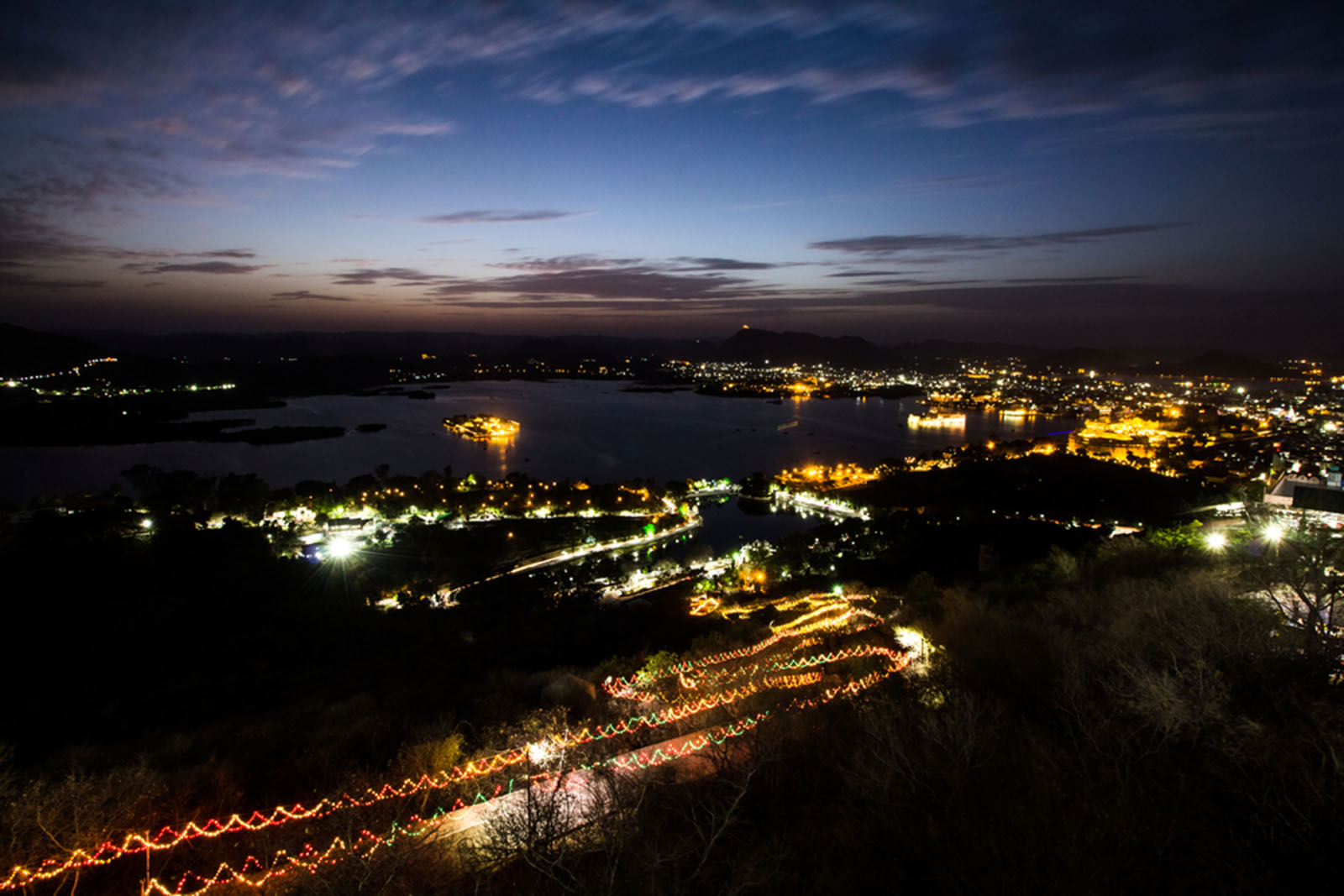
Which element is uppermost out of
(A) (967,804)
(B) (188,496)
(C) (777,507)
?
(A) (967,804)

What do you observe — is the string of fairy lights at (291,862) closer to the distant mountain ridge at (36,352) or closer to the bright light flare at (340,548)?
the bright light flare at (340,548)

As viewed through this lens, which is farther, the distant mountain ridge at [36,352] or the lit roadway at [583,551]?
the distant mountain ridge at [36,352]

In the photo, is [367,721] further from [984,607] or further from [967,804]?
[984,607]

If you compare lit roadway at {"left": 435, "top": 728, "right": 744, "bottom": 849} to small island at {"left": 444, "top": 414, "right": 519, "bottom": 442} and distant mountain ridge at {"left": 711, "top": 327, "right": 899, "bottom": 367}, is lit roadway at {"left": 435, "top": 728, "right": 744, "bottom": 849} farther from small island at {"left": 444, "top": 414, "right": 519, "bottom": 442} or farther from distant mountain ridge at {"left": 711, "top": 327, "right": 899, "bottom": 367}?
distant mountain ridge at {"left": 711, "top": 327, "right": 899, "bottom": 367}

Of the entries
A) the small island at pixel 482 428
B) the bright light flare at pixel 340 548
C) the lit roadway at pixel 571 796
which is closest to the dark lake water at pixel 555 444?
the small island at pixel 482 428

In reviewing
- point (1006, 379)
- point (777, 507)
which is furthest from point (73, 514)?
point (1006, 379)

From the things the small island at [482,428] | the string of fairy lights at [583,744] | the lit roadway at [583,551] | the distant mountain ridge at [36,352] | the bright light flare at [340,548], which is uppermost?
the distant mountain ridge at [36,352]

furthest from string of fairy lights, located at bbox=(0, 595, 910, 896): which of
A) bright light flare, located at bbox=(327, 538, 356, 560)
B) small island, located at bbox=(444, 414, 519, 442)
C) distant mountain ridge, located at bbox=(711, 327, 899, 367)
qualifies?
distant mountain ridge, located at bbox=(711, 327, 899, 367)
